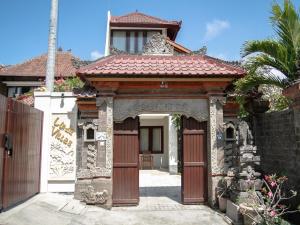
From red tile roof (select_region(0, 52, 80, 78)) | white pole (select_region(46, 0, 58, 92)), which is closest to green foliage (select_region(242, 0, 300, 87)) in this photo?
white pole (select_region(46, 0, 58, 92))

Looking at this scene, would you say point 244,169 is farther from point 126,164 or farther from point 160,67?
point 160,67

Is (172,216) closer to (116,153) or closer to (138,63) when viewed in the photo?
(116,153)

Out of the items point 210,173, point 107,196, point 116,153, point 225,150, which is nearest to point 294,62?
point 225,150

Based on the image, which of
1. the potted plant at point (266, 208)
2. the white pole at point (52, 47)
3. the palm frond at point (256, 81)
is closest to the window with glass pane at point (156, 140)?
the white pole at point (52, 47)

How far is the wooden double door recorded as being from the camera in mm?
7676

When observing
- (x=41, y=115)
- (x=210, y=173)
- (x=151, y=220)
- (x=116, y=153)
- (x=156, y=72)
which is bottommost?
(x=151, y=220)

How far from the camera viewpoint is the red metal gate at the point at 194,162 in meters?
7.78

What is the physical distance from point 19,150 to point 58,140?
1.64 meters

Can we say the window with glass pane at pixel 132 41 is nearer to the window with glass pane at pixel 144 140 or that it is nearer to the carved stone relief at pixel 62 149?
the window with glass pane at pixel 144 140

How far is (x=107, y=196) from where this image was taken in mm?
7375

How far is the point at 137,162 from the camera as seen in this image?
7742 mm

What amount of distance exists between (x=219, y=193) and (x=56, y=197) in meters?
4.05

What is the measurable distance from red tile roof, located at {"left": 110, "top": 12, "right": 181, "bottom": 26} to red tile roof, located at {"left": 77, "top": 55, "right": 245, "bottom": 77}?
1103 cm

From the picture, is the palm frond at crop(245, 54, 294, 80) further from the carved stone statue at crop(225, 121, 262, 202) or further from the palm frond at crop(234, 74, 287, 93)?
the carved stone statue at crop(225, 121, 262, 202)
